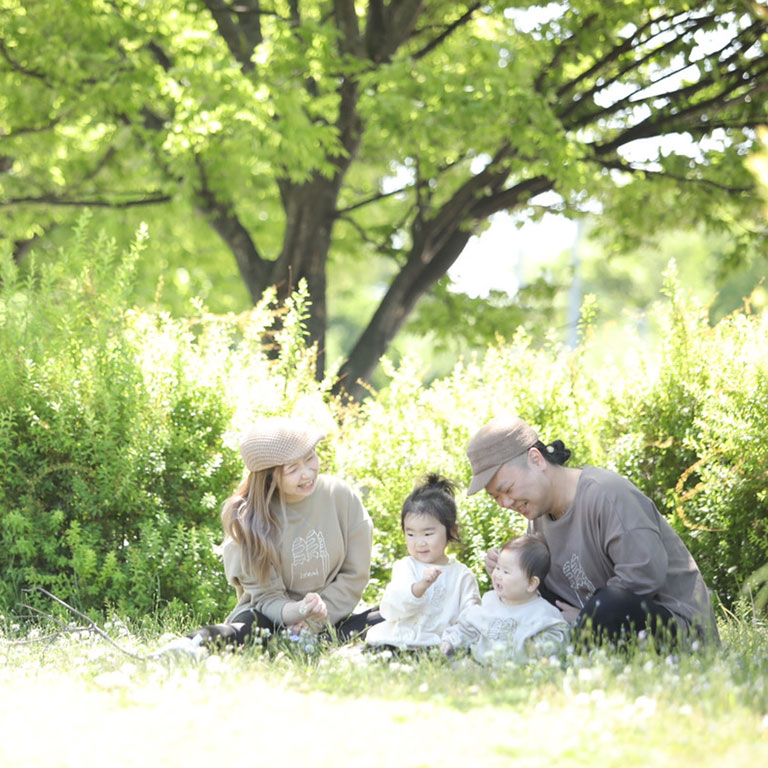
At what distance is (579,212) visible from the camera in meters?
10.6

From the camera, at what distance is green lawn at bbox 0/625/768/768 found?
305 cm

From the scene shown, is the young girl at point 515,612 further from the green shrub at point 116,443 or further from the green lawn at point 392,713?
the green shrub at point 116,443

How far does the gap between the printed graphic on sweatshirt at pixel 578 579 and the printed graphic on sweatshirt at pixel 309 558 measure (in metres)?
1.30

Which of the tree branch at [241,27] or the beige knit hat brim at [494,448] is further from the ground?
the tree branch at [241,27]

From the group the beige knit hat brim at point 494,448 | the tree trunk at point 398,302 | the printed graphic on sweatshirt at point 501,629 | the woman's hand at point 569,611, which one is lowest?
the printed graphic on sweatshirt at point 501,629

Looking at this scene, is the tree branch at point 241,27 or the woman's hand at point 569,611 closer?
the woman's hand at point 569,611

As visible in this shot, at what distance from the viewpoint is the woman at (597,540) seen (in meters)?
4.41

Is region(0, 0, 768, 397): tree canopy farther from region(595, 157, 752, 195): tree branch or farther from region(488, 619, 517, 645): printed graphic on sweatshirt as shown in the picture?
region(488, 619, 517, 645): printed graphic on sweatshirt

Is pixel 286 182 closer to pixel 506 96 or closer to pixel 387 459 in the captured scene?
pixel 506 96

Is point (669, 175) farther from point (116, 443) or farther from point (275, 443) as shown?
point (275, 443)

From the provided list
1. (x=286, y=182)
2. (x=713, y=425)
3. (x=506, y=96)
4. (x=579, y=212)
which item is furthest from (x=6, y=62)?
(x=713, y=425)

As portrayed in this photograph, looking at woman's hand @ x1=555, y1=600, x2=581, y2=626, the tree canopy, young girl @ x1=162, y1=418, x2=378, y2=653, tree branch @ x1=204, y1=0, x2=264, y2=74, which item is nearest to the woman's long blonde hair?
young girl @ x1=162, y1=418, x2=378, y2=653

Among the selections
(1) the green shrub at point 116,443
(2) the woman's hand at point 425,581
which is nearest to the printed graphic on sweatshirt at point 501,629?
(2) the woman's hand at point 425,581

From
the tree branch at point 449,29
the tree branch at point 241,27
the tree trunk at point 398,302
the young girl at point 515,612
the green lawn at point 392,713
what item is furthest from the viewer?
the tree trunk at point 398,302
